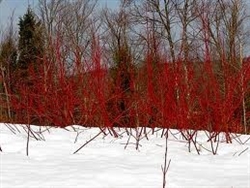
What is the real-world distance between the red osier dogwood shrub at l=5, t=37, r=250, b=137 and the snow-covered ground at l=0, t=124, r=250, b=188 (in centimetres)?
31

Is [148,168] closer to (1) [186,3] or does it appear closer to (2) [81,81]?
(2) [81,81]

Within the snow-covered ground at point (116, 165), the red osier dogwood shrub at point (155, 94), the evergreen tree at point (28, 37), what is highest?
the evergreen tree at point (28, 37)

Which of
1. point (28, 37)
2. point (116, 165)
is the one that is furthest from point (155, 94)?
point (28, 37)

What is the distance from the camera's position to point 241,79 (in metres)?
4.61

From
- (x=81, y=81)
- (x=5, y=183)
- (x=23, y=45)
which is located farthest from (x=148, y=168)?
(x=23, y=45)

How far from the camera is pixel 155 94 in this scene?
515cm

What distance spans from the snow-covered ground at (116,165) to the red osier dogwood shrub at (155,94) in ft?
1.03

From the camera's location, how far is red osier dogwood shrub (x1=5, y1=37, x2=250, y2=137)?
4.63 metres

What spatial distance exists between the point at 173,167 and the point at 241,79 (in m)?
1.52

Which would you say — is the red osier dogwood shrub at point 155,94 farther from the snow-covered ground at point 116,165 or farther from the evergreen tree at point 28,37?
the evergreen tree at point 28,37

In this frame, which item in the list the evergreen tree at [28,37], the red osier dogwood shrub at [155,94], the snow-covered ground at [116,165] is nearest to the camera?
the snow-covered ground at [116,165]

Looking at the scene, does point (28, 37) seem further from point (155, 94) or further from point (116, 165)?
point (116, 165)

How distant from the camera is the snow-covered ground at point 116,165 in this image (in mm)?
2957

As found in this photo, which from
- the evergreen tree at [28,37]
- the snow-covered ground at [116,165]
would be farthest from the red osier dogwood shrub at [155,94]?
the evergreen tree at [28,37]
